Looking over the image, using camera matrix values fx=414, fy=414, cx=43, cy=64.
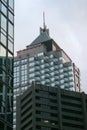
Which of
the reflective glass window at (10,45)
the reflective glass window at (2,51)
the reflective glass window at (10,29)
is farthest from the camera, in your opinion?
the reflective glass window at (10,29)

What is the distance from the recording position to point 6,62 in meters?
42.7

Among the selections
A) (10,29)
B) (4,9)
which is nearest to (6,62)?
(10,29)

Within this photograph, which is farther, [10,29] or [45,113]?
[45,113]

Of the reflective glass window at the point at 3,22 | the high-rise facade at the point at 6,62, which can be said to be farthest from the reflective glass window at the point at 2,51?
the reflective glass window at the point at 3,22

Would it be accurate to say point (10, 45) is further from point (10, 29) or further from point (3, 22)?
point (3, 22)

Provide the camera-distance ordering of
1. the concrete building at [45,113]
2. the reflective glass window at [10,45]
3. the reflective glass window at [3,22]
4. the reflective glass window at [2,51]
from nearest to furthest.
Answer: the reflective glass window at [2,51], the reflective glass window at [3,22], the reflective glass window at [10,45], the concrete building at [45,113]

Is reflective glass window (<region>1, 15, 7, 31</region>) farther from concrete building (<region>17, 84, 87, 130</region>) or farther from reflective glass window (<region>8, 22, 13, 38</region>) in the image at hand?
concrete building (<region>17, 84, 87, 130</region>)

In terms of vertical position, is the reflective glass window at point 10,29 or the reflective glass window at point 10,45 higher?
the reflective glass window at point 10,29

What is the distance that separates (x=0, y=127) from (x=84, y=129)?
164248mm

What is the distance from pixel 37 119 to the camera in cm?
18600

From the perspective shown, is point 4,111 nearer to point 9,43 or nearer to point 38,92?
point 9,43

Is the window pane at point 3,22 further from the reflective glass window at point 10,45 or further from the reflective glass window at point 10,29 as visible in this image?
the reflective glass window at point 10,45

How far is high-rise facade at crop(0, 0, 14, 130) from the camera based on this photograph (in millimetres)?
39656

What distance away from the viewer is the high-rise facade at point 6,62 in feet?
130
